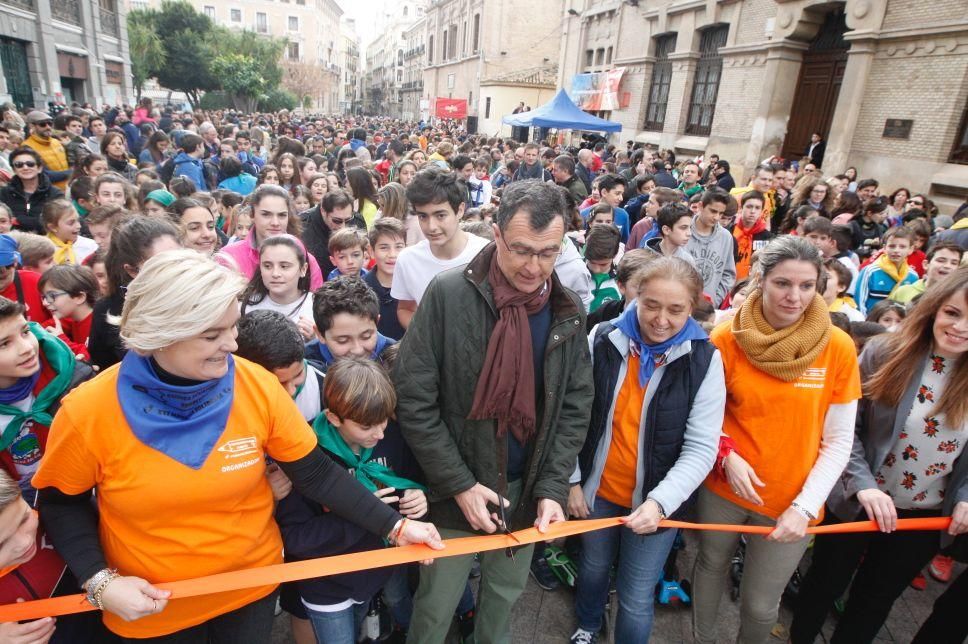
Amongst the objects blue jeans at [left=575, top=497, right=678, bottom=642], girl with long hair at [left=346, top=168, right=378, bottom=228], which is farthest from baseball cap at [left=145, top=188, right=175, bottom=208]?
blue jeans at [left=575, top=497, right=678, bottom=642]

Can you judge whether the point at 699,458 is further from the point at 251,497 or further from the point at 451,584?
the point at 251,497

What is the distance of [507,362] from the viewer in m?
1.97

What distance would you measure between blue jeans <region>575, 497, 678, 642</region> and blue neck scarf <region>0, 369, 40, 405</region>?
2.38 metres

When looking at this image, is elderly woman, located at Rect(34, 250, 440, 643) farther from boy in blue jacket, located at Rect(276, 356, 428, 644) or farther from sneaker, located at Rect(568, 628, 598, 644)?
sneaker, located at Rect(568, 628, 598, 644)

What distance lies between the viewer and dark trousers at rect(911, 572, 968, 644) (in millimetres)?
2549

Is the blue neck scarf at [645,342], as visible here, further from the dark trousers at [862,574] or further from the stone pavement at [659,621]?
the stone pavement at [659,621]

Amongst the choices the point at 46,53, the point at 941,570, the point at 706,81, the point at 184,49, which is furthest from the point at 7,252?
the point at 184,49

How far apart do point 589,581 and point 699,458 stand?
92 cm

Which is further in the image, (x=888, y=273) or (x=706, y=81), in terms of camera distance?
(x=706, y=81)

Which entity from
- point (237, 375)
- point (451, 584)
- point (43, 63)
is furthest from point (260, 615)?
point (43, 63)

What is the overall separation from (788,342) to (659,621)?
1.87 metres

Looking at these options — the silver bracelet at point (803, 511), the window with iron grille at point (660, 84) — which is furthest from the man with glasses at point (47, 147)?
the window with iron grille at point (660, 84)

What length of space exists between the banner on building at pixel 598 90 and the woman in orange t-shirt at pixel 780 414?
22138 millimetres

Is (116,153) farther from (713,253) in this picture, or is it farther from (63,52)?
(63,52)
